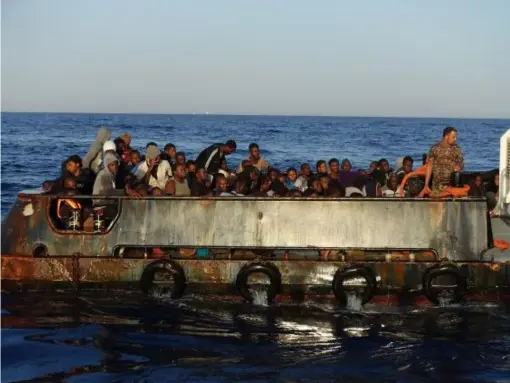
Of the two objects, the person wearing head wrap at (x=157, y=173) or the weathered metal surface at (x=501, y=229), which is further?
the person wearing head wrap at (x=157, y=173)

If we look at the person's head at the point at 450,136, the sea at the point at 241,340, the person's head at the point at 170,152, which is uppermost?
the person's head at the point at 450,136

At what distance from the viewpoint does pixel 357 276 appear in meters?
12.7

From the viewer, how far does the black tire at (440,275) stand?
1261 cm

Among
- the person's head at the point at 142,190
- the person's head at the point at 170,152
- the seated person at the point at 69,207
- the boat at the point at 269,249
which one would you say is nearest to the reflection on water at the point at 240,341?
the boat at the point at 269,249

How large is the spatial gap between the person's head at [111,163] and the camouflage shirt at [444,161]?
4716 mm

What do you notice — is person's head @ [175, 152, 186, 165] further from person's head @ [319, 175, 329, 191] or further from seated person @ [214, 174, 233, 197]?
person's head @ [319, 175, 329, 191]

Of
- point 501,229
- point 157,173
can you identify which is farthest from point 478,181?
point 157,173

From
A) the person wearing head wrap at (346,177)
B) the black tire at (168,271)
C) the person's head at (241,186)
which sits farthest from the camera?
the person wearing head wrap at (346,177)

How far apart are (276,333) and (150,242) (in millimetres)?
2476

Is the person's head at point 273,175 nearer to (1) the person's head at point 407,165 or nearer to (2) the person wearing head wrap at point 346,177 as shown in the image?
(2) the person wearing head wrap at point 346,177

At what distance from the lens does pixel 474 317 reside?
12750 millimetres

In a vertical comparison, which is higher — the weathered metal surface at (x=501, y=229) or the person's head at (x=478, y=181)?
the person's head at (x=478, y=181)

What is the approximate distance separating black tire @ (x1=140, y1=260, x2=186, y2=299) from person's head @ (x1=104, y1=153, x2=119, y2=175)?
64.6 inches

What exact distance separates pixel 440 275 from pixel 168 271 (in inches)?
152
